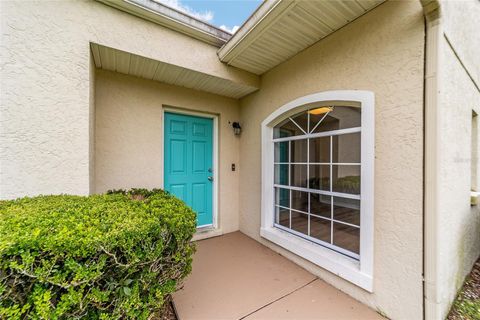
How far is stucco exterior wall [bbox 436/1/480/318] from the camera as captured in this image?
1803mm

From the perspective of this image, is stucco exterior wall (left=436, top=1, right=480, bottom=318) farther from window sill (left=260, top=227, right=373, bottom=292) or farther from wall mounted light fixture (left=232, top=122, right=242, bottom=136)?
wall mounted light fixture (left=232, top=122, right=242, bottom=136)

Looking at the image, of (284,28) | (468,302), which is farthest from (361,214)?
(284,28)

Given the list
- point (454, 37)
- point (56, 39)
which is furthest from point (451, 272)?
point (56, 39)

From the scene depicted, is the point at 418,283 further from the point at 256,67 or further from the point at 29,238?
the point at 256,67

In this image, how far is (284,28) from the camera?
252 cm

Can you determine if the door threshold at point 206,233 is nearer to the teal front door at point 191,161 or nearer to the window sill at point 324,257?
the teal front door at point 191,161

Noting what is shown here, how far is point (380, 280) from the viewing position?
2090 mm

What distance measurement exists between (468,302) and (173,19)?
16.4ft

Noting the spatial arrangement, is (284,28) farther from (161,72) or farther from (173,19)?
(161,72)

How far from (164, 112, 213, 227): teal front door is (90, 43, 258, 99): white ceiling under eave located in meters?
0.66

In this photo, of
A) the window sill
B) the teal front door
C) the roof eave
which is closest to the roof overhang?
the roof eave

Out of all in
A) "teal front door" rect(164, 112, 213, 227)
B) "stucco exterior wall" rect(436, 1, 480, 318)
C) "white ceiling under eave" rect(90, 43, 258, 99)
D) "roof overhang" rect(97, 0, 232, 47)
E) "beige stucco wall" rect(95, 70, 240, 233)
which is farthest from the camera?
"teal front door" rect(164, 112, 213, 227)

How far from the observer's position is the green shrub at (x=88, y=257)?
1.18 m

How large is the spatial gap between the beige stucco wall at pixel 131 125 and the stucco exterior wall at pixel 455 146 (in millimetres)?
3448
